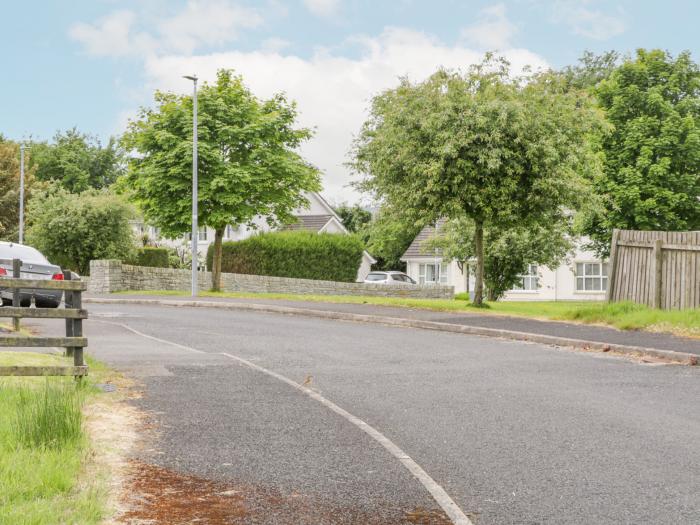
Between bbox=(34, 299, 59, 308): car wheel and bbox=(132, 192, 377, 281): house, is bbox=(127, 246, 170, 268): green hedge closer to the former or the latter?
bbox=(132, 192, 377, 281): house

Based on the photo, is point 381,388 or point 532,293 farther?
point 532,293

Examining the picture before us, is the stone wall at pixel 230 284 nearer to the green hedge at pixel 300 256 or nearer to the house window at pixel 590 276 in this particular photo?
the green hedge at pixel 300 256

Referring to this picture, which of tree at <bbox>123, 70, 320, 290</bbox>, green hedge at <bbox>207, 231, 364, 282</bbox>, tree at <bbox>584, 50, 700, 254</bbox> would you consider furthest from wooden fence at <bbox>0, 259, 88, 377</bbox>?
green hedge at <bbox>207, 231, 364, 282</bbox>

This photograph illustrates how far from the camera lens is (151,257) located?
49.8m

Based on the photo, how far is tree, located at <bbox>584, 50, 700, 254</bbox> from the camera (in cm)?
3706

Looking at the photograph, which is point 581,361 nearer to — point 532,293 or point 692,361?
point 692,361

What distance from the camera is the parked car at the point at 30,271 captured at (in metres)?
19.0

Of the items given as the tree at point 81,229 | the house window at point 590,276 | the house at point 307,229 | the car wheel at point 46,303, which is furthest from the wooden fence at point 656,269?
the house at point 307,229

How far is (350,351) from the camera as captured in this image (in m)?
13.8

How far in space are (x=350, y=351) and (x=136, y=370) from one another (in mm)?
3853

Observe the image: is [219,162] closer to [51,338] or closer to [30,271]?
[30,271]

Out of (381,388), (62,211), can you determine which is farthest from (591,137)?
(381,388)

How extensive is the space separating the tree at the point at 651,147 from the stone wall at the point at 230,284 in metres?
9.35

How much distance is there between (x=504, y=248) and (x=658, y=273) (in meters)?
19.9
